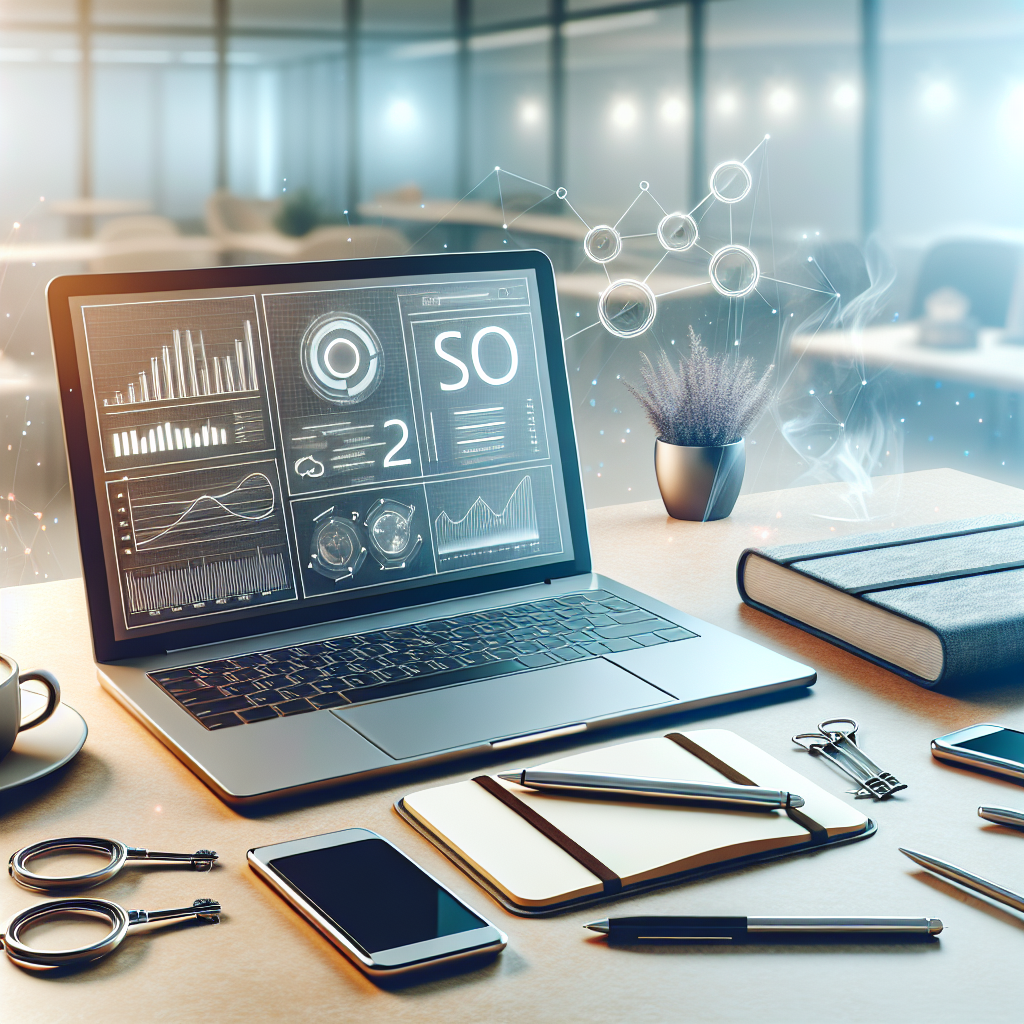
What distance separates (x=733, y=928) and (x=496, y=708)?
270 millimetres

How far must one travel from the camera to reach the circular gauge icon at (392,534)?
100cm

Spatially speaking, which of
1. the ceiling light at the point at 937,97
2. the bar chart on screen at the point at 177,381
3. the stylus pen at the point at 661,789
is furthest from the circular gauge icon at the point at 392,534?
the ceiling light at the point at 937,97

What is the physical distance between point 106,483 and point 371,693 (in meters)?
0.28

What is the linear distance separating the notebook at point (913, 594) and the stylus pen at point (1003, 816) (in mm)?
178

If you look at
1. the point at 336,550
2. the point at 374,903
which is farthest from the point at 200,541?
the point at 374,903

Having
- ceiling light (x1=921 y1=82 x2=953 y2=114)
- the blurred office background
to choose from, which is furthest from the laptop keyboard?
ceiling light (x1=921 y1=82 x2=953 y2=114)

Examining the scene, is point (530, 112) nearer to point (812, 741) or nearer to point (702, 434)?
point (702, 434)

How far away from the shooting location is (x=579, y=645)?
899 mm

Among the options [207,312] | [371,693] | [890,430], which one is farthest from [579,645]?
[890,430]

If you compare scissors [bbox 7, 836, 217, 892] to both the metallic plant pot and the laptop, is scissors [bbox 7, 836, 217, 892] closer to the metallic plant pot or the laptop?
the laptop

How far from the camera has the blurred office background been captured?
1.26 meters

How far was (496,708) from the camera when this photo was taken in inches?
30.9

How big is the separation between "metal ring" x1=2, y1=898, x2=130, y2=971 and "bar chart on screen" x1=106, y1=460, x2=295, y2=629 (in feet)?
1.15

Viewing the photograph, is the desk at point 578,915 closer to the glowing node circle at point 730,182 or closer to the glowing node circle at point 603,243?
the glowing node circle at point 603,243
